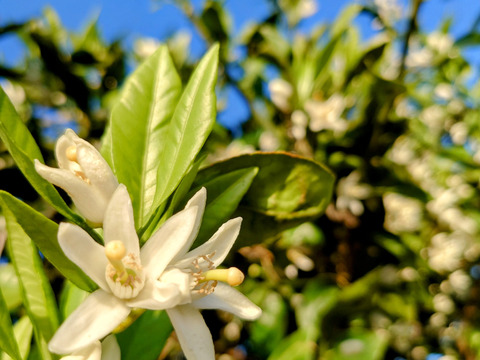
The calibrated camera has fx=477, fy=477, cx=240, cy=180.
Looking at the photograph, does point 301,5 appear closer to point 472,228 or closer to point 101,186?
point 472,228

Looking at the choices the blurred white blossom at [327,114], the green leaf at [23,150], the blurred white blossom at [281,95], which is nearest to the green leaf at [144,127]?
the green leaf at [23,150]

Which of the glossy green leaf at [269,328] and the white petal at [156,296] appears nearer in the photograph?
the white petal at [156,296]

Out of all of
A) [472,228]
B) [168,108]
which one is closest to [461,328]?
[472,228]

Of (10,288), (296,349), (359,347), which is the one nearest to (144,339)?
(10,288)

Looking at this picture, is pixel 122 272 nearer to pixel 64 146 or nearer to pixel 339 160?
pixel 64 146

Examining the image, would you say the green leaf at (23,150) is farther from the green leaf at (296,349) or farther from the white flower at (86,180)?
the green leaf at (296,349)

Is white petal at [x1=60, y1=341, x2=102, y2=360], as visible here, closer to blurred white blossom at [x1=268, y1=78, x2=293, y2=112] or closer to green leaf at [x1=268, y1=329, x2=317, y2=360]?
green leaf at [x1=268, y1=329, x2=317, y2=360]

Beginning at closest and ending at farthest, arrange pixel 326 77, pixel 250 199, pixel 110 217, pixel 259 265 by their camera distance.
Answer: pixel 110 217
pixel 250 199
pixel 259 265
pixel 326 77
